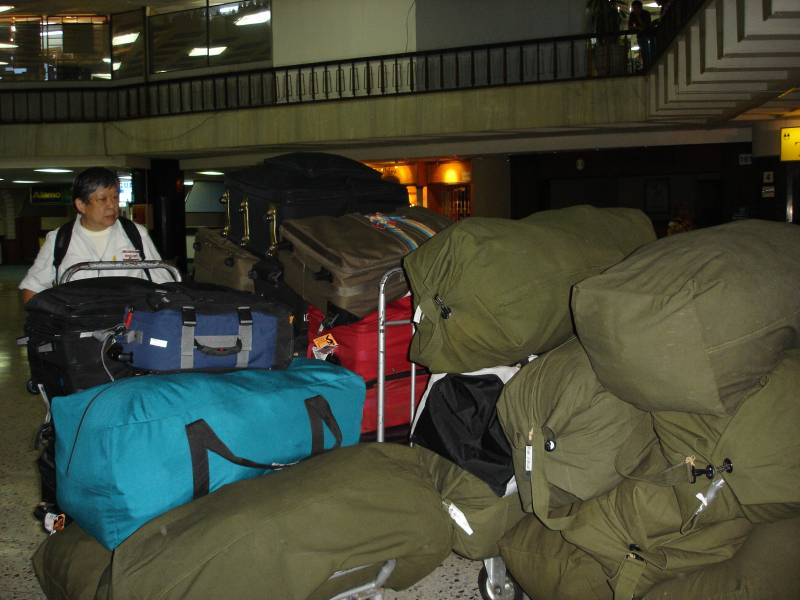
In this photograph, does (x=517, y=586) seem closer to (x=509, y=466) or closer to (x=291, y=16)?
(x=509, y=466)

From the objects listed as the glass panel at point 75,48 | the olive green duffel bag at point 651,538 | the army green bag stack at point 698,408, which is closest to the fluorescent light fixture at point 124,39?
the glass panel at point 75,48

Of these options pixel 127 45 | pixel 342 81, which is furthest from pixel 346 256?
pixel 127 45

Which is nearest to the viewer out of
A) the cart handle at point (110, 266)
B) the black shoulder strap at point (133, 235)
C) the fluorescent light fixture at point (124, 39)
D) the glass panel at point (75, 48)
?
the cart handle at point (110, 266)

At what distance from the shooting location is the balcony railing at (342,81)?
497 inches

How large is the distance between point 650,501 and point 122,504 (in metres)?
1.25

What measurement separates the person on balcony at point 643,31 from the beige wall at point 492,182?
135 inches

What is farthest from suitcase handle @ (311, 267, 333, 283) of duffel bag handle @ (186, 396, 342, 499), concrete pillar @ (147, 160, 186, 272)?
concrete pillar @ (147, 160, 186, 272)

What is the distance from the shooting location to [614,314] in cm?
167

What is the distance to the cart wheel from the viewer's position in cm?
227

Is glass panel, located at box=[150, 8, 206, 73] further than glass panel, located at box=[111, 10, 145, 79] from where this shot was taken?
No

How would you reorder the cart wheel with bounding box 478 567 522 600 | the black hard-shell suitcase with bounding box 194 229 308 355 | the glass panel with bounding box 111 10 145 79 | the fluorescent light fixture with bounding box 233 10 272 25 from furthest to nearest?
the glass panel with bounding box 111 10 145 79, the fluorescent light fixture with bounding box 233 10 272 25, the black hard-shell suitcase with bounding box 194 229 308 355, the cart wheel with bounding box 478 567 522 600

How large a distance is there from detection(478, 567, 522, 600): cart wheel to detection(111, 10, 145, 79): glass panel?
17917 mm

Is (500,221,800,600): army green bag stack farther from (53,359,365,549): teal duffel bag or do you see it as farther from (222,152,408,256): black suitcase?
(222,152,408,256): black suitcase

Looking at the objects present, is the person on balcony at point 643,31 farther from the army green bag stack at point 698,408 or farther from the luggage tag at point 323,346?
the army green bag stack at point 698,408
